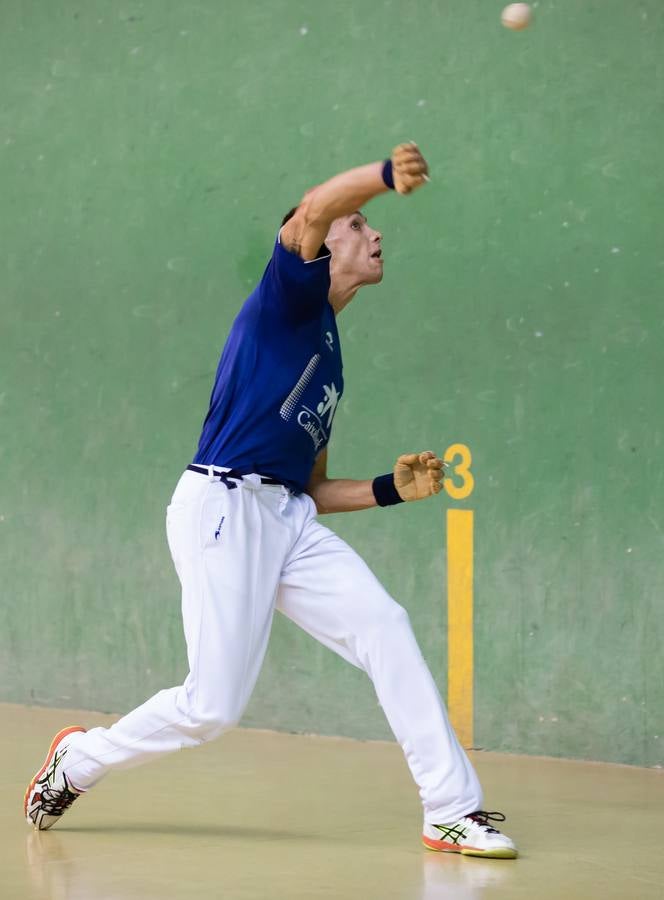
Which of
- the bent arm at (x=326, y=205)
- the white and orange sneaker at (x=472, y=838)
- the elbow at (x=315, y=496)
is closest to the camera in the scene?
the bent arm at (x=326, y=205)

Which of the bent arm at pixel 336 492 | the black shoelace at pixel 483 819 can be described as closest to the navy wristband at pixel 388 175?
the bent arm at pixel 336 492

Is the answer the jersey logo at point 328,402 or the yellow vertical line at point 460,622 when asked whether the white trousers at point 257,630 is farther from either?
the yellow vertical line at point 460,622

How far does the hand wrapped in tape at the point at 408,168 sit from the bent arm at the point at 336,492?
3.70 ft

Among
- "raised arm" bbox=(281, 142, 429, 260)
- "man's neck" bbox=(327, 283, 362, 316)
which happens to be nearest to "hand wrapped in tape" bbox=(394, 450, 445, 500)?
"man's neck" bbox=(327, 283, 362, 316)

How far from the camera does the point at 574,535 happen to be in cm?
586

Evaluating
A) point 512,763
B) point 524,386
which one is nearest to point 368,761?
point 512,763

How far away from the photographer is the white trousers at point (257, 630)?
4387 mm

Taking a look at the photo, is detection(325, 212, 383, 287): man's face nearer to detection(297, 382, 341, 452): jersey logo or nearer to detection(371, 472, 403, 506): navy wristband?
detection(297, 382, 341, 452): jersey logo

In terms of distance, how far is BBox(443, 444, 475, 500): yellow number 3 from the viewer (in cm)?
609

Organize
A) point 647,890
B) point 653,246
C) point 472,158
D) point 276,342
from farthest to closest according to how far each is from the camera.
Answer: point 472,158
point 653,246
point 276,342
point 647,890

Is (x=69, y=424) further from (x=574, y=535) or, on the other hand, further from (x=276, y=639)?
(x=574, y=535)

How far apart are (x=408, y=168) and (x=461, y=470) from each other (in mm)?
2384

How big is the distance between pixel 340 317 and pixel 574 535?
4.08 ft

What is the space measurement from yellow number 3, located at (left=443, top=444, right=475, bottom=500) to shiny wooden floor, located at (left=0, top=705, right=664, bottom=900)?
0.93m
